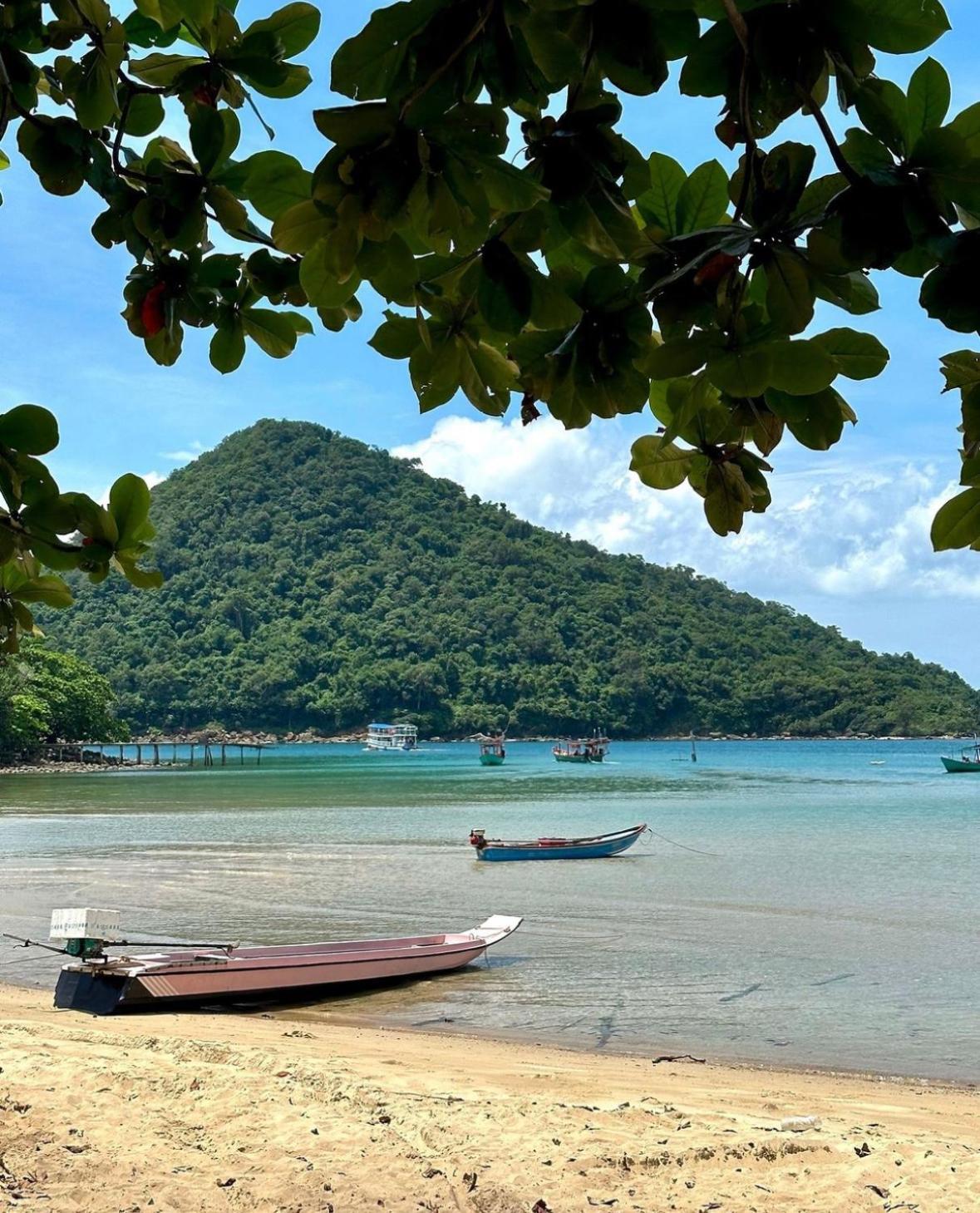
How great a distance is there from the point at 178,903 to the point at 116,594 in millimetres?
82913

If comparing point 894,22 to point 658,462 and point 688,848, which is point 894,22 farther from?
point 688,848

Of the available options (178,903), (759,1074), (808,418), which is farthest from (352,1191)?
(178,903)

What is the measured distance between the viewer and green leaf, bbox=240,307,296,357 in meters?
1.53

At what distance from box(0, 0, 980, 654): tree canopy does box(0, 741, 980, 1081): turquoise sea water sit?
8334 mm

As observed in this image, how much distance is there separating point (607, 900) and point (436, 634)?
80.4m

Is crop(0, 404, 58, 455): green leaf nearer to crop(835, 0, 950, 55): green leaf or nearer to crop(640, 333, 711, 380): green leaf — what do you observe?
crop(640, 333, 711, 380): green leaf

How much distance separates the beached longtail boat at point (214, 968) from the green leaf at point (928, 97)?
8672mm

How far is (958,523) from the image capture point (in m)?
1.04

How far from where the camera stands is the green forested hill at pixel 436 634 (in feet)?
304

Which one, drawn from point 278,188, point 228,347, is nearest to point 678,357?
point 278,188

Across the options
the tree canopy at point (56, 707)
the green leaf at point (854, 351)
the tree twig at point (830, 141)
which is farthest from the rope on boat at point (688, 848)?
the tree canopy at point (56, 707)

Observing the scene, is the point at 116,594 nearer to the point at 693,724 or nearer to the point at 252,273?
the point at 693,724

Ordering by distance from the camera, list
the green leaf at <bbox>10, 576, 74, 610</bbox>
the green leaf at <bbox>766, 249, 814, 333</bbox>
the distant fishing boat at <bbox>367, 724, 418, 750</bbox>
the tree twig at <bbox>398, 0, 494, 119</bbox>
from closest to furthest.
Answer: the tree twig at <bbox>398, 0, 494, 119</bbox> < the green leaf at <bbox>766, 249, 814, 333</bbox> < the green leaf at <bbox>10, 576, 74, 610</bbox> < the distant fishing boat at <bbox>367, 724, 418, 750</bbox>

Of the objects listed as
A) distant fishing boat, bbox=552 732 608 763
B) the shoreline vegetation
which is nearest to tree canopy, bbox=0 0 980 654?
the shoreline vegetation
